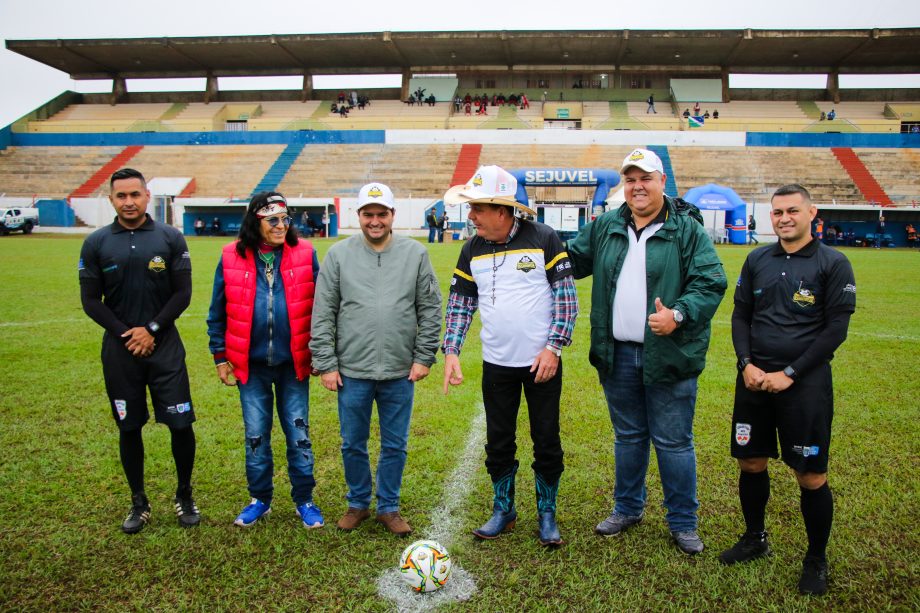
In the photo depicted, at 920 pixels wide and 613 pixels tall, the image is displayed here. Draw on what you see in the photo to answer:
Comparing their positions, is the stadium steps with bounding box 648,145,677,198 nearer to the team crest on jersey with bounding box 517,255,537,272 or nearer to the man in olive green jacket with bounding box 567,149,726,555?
the man in olive green jacket with bounding box 567,149,726,555

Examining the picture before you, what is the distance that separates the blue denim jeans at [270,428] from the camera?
3795 millimetres

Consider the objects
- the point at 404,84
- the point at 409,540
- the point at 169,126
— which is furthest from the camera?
the point at 404,84

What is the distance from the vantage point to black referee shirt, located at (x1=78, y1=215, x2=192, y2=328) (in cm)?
370

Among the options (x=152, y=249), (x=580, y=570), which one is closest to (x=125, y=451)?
(x=152, y=249)

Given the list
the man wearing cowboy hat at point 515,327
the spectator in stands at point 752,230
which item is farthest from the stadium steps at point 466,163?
the man wearing cowboy hat at point 515,327

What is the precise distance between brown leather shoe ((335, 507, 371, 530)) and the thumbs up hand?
6.52 feet

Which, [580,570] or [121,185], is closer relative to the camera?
[580,570]

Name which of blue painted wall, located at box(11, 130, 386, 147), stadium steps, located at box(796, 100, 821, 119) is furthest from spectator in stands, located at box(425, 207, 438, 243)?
stadium steps, located at box(796, 100, 821, 119)

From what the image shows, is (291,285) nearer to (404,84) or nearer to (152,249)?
(152,249)

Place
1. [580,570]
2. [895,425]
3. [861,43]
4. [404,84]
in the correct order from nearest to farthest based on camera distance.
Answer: [580,570]
[895,425]
[861,43]
[404,84]

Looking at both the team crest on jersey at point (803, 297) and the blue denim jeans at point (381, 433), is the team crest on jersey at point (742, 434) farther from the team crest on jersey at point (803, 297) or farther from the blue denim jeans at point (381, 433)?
the blue denim jeans at point (381, 433)

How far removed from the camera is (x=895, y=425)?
5.30 m

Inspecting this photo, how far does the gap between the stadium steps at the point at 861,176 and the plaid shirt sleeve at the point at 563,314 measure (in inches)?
1524

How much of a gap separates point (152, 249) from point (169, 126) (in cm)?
4767
